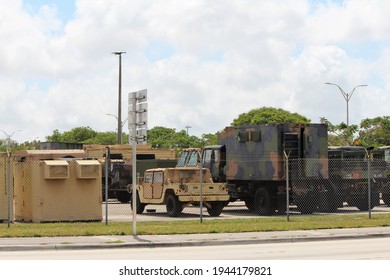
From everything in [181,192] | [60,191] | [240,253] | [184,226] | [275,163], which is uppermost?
[275,163]

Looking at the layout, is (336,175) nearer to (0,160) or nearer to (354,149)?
(354,149)

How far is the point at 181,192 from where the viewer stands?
94.5 ft

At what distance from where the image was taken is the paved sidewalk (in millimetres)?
18688

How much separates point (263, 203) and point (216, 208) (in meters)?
2.40

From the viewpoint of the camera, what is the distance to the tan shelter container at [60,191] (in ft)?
83.8

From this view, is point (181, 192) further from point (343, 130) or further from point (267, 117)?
point (267, 117)

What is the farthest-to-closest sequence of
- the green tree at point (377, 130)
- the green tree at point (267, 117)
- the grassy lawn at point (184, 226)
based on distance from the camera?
the green tree at point (267, 117)
the green tree at point (377, 130)
the grassy lawn at point (184, 226)

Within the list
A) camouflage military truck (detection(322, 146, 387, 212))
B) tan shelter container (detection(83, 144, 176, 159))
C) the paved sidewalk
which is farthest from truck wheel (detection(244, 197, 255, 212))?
tan shelter container (detection(83, 144, 176, 159))

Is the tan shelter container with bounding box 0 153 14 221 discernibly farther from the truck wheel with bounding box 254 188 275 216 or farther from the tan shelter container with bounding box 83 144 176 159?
the tan shelter container with bounding box 83 144 176 159

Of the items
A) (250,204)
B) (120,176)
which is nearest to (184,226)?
(250,204)

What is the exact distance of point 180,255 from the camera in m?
16.8

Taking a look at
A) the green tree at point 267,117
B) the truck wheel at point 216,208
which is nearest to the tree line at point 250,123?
the green tree at point 267,117

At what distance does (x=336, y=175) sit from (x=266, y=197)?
2.94m

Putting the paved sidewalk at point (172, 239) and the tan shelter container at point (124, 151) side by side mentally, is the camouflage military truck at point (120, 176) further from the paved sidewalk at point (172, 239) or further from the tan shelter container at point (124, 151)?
the paved sidewalk at point (172, 239)
